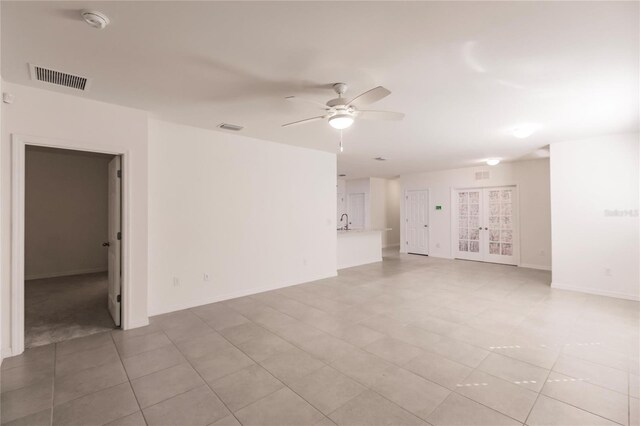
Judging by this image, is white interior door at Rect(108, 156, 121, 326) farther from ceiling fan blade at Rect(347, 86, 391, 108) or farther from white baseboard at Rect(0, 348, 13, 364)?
ceiling fan blade at Rect(347, 86, 391, 108)

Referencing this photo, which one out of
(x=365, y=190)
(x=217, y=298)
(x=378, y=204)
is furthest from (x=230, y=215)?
(x=378, y=204)

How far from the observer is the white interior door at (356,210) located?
10.9 m

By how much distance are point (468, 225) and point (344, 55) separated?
7.45 m

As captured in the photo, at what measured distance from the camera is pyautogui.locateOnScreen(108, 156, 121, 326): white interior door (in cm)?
367

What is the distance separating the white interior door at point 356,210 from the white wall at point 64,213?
24.9ft

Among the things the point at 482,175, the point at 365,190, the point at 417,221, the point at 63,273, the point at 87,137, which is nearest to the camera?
the point at 87,137

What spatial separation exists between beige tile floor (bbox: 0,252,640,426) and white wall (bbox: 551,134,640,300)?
610mm

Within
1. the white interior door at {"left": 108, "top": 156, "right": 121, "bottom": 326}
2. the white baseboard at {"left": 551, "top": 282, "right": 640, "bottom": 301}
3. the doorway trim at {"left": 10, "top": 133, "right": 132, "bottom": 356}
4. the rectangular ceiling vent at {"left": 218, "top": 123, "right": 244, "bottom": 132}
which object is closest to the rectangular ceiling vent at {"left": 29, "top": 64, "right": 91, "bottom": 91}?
the doorway trim at {"left": 10, "top": 133, "right": 132, "bottom": 356}

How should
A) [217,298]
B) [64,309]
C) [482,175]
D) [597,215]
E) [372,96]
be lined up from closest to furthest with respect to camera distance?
[372,96]
[64,309]
[217,298]
[597,215]
[482,175]

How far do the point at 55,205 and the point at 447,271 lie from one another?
29.1 ft

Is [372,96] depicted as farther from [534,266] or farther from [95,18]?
[534,266]

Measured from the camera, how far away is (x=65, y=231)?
21.5 ft

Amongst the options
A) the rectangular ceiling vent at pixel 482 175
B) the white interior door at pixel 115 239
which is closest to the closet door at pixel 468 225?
the rectangular ceiling vent at pixel 482 175

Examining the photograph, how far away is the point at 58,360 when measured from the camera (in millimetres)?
2830
